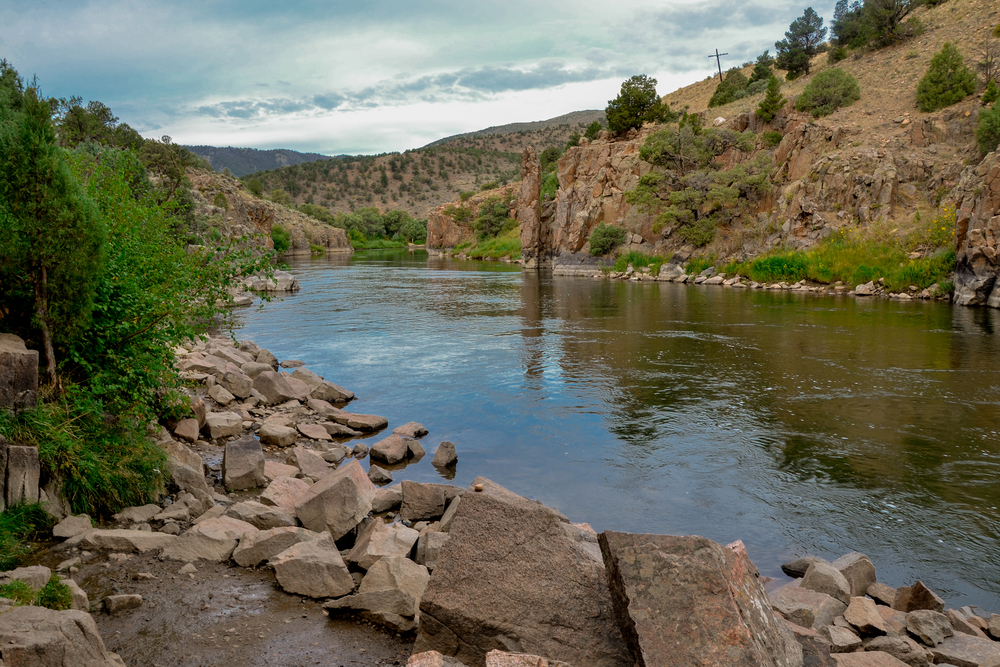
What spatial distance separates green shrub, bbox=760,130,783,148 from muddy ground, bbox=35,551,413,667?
56869mm

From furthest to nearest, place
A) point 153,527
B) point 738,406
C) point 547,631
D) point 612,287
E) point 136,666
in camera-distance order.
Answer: point 612,287, point 738,406, point 153,527, point 136,666, point 547,631

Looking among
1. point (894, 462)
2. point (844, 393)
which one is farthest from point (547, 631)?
point (844, 393)

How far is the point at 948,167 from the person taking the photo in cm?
4109

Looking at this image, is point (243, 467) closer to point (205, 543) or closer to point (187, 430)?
point (187, 430)

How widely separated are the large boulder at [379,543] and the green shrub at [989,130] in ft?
139

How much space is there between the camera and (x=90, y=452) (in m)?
6.83

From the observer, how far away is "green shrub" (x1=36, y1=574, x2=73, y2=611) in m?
4.68

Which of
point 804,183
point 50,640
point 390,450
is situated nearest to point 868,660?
point 50,640

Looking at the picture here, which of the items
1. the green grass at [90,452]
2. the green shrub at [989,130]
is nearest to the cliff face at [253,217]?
the green grass at [90,452]

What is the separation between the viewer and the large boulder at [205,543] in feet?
20.3

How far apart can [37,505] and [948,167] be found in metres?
49.7

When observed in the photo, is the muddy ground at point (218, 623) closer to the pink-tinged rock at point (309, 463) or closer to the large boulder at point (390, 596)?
the large boulder at point (390, 596)

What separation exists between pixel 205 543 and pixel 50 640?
2570 millimetres

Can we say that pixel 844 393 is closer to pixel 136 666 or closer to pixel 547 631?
pixel 547 631
